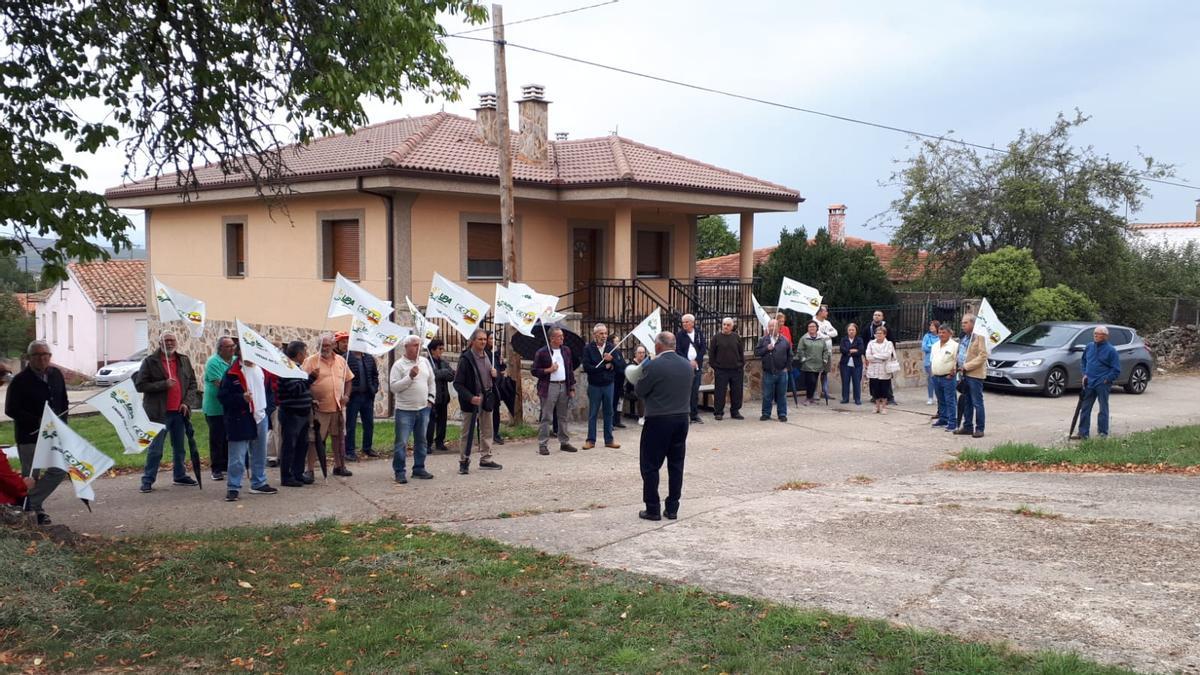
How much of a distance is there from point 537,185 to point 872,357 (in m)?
7.44

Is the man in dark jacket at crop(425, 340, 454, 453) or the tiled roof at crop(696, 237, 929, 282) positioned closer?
the man in dark jacket at crop(425, 340, 454, 453)

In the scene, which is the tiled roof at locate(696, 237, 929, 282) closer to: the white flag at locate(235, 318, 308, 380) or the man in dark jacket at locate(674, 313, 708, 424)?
the man in dark jacket at locate(674, 313, 708, 424)

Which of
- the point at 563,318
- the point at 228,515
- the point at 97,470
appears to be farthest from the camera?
the point at 563,318

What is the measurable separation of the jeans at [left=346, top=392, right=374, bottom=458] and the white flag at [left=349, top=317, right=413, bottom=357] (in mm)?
736

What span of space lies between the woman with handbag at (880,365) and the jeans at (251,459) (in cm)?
1087

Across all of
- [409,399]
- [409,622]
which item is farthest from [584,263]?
[409,622]

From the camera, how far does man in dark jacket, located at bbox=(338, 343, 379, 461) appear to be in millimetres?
12180

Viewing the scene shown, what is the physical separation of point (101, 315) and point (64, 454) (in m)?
34.2

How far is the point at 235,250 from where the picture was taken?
22.6 metres

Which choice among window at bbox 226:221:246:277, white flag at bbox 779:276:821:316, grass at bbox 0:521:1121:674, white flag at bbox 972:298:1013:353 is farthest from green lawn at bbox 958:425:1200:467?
window at bbox 226:221:246:277

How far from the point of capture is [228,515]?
9195 millimetres

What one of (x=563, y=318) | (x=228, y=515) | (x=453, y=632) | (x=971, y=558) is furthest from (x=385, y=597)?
(x=563, y=318)

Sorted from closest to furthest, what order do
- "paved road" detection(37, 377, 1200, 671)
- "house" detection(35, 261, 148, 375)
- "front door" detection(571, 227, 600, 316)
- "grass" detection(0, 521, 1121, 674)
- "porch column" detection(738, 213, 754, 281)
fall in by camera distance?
"grass" detection(0, 521, 1121, 674) → "paved road" detection(37, 377, 1200, 671) → "front door" detection(571, 227, 600, 316) → "porch column" detection(738, 213, 754, 281) → "house" detection(35, 261, 148, 375)

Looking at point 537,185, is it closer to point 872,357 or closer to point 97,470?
point 872,357
